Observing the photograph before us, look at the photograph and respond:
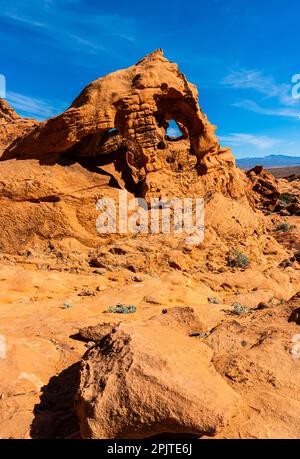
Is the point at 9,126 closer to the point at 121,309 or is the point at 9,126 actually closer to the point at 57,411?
the point at 121,309

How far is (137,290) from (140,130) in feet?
15.0

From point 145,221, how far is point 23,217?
310cm

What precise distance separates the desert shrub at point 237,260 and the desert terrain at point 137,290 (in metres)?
0.04

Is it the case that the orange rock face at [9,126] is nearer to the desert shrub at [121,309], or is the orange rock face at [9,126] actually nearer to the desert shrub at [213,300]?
the desert shrub at [121,309]

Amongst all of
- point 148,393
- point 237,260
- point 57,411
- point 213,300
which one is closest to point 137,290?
point 213,300

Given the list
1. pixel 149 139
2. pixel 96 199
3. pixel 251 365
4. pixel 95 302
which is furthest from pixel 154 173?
pixel 251 365

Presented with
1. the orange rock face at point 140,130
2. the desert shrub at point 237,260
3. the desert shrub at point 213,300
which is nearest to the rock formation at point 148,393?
the desert shrub at point 213,300

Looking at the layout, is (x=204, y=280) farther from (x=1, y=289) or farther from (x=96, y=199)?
(x=1, y=289)

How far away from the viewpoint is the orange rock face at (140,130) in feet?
29.9

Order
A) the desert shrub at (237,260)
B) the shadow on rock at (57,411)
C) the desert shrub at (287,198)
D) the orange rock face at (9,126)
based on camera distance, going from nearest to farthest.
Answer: the shadow on rock at (57,411)
the desert shrub at (237,260)
the orange rock face at (9,126)
the desert shrub at (287,198)

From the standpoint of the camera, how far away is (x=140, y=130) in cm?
969

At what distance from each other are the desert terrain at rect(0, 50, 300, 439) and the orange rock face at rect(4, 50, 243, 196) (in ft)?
0.12

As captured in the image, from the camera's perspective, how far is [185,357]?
9.87ft

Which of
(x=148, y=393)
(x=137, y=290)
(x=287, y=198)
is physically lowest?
(x=137, y=290)
